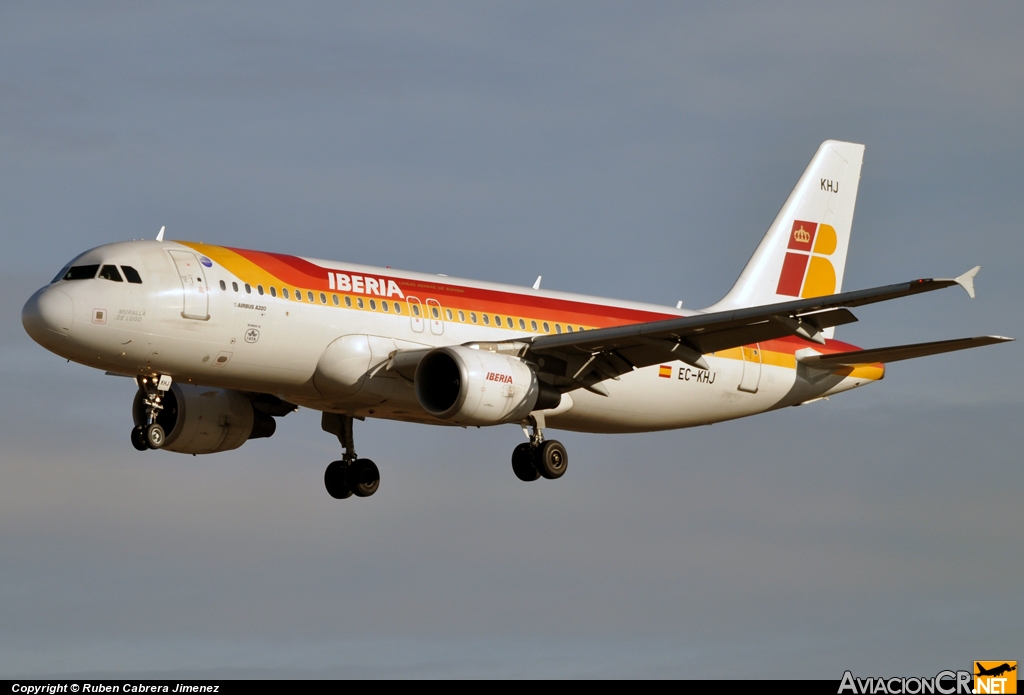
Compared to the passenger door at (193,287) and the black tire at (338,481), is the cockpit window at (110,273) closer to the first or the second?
the passenger door at (193,287)

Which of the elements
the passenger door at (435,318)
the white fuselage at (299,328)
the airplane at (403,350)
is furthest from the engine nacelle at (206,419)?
the passenger door at (435,318)

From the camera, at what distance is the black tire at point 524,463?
4412cm

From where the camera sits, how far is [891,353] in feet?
149

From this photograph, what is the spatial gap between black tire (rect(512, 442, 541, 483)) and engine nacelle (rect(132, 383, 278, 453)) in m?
7.35

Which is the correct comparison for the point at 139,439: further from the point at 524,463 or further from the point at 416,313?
the point at 524,463

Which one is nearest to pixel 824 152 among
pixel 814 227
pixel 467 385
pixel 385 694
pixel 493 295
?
pixel 814 227

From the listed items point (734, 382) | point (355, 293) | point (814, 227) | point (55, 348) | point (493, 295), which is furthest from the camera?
point (814, 227)

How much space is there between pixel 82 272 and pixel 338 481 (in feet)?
36.6

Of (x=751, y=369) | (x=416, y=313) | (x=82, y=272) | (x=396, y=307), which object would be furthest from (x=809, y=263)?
(x=82, y=272)

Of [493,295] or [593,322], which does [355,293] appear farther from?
[593,322]

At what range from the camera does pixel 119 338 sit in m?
38.5

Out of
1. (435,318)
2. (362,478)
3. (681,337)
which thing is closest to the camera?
(681,337)

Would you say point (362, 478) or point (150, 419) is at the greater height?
point (362, 478)

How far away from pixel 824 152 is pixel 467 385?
19.6 meters
